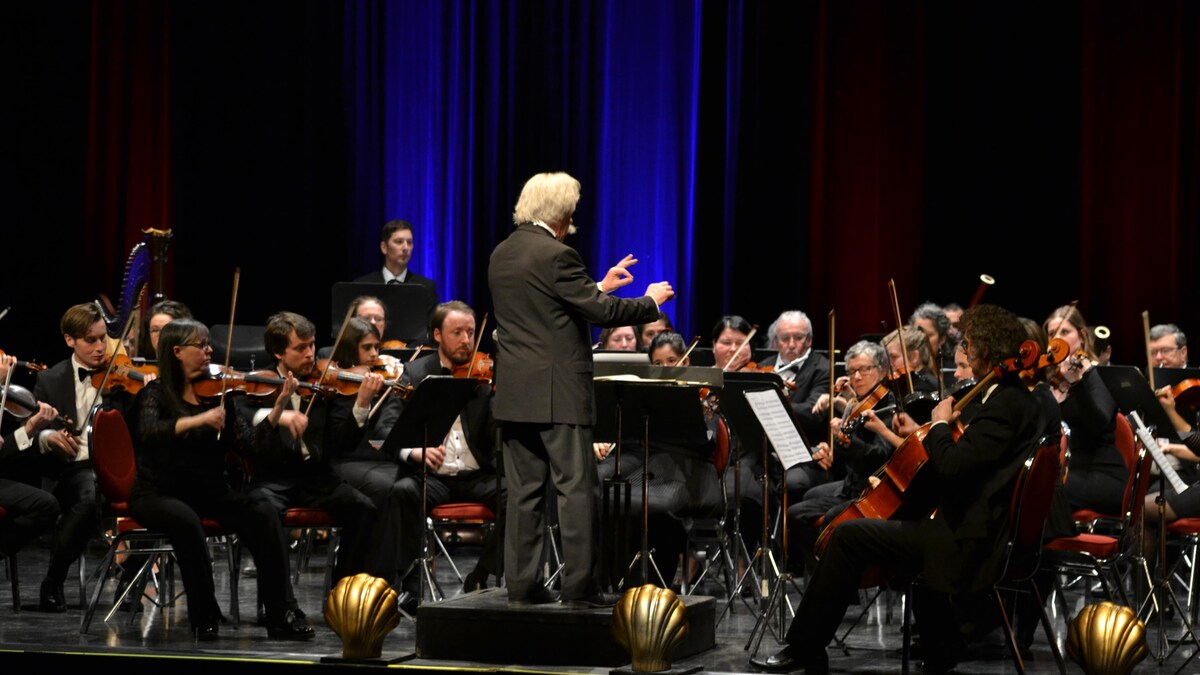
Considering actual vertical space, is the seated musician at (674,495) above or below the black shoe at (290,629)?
above

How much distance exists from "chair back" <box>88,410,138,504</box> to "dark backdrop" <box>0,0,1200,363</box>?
386 centimetres

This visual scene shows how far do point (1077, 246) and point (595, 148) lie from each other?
9.56 ft

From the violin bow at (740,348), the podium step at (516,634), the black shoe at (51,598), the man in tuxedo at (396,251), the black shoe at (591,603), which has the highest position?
the man in tuxedo at (396,251)

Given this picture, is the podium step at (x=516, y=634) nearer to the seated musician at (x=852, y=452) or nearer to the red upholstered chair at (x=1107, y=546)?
the red upholstered chair at (x=1107, y=546)

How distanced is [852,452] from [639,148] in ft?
12.9

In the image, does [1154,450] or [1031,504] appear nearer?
[1031,504]

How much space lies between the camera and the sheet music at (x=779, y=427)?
4.89 meters

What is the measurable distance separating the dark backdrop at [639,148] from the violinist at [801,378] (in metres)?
1.53

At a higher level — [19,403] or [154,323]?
[154,323]

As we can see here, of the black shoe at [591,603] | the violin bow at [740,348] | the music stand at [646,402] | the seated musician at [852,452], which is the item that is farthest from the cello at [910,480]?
the violin bow at [740,348]

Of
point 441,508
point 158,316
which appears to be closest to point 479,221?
point 158,316

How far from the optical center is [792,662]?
14.8ft

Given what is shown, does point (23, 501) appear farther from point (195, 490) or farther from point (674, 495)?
point (674, 495)

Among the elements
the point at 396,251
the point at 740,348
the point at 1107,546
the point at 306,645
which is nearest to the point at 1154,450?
the point at 1107,546
